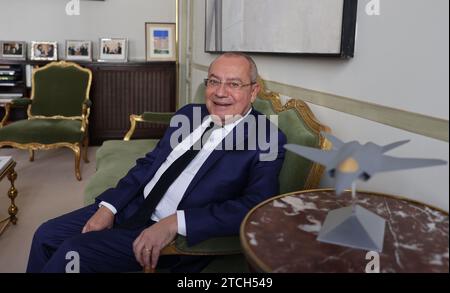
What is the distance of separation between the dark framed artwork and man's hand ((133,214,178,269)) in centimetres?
77

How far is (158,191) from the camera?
141 cm

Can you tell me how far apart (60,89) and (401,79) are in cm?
357

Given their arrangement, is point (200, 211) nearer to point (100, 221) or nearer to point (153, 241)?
point (153, 241)

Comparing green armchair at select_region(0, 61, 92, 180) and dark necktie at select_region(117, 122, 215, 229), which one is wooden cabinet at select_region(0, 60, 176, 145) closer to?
green armchair at select_region(0, 61, 92, 180)

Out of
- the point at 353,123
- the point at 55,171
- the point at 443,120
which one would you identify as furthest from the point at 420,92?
the point at 55,171

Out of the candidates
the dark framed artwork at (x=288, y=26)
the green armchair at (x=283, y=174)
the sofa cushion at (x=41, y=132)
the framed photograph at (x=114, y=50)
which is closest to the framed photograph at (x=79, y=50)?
the framed photograph at (x=114, y=50)

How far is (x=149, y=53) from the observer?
14.8ft

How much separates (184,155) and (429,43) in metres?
0.82

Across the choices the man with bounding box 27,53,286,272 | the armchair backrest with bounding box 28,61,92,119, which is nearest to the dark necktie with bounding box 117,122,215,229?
the man with bounding box 27,53,286,272

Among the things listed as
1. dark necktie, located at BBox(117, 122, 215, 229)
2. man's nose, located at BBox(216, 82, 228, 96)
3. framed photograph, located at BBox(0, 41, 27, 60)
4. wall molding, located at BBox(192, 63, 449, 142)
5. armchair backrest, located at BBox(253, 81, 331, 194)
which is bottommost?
dark necktie, located at BBox(117, 122, 215, 229)

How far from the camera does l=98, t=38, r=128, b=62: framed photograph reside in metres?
4.42

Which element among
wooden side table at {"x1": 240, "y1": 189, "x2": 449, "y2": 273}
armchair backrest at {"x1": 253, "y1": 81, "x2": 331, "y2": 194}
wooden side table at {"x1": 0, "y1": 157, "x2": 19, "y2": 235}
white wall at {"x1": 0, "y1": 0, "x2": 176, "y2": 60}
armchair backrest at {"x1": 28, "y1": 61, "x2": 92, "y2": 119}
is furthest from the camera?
white wall at {"x1": 0, "y1": 0, "x2": 176, "y2": 60}

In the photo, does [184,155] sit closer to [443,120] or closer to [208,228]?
[208,228]

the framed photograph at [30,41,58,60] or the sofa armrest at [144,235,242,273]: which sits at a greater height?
the framed photograph at [30,41,58,60]
